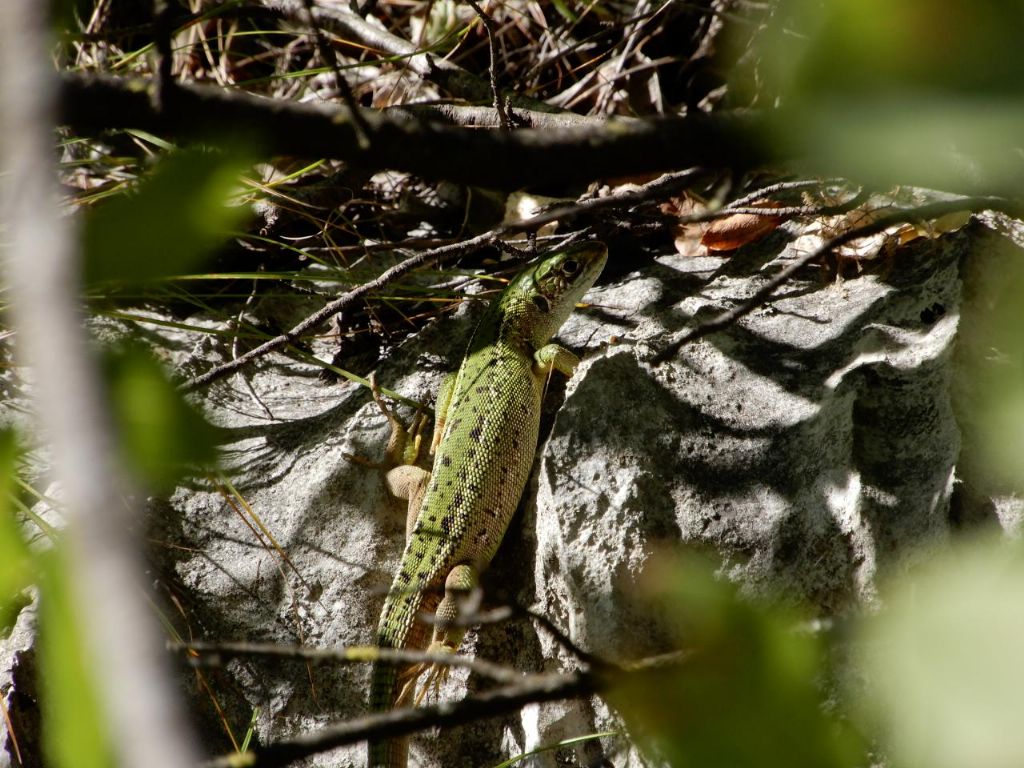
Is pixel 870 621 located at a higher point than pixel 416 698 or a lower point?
higher

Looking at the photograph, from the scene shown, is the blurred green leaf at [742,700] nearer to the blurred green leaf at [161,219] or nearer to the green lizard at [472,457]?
the blurred green leaf at [161,219]

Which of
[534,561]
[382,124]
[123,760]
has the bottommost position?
[534,561]

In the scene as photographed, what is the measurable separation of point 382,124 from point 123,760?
97cm

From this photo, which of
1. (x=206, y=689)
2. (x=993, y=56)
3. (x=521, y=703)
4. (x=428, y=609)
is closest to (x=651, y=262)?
(x=428, y=609)

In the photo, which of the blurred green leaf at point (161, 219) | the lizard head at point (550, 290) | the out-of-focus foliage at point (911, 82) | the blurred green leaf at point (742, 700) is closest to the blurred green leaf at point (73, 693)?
the blurred green leaf at point (161, 219)

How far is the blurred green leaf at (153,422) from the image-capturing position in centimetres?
73

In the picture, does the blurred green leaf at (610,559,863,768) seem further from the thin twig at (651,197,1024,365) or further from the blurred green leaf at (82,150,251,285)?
the thin twig at (651,197,1024,365)

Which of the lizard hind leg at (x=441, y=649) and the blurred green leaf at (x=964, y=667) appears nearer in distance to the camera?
the blurred green leaf at (x=964, y=667)

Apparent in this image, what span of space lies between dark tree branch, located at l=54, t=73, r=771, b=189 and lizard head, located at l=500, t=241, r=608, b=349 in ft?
7.51

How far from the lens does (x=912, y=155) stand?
0.67 m

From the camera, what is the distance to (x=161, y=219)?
2.23 ft

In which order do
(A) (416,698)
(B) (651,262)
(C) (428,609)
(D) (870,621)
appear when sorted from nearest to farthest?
(D) (870,621) < (A) (416,698) < (C) (428,609) < (B) (651,262)

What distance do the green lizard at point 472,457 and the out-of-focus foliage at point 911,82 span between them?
7.62ft

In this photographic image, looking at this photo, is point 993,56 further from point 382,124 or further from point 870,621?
point 382,124
